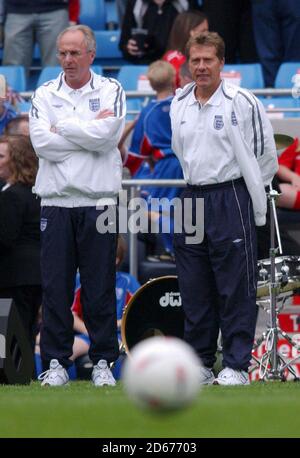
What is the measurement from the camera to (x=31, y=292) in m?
11.7

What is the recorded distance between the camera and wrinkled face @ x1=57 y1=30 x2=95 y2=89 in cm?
1053

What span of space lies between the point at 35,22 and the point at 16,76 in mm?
745

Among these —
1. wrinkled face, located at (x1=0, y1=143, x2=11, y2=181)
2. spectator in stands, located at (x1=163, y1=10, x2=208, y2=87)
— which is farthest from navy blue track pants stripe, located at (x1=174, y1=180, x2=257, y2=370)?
spectator in stands, located at (x1=163, y1=10, x2=208, y2=87)

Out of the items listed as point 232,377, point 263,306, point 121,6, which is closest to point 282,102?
point 121,6

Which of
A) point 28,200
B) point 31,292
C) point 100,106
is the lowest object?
point 31,292

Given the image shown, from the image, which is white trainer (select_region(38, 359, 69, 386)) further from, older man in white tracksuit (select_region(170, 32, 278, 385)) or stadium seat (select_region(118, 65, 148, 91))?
stadium seat (select_region(118, 65, 148, 91))

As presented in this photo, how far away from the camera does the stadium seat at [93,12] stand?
58.3ft

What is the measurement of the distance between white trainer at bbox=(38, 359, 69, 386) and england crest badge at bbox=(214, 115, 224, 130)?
2071mm

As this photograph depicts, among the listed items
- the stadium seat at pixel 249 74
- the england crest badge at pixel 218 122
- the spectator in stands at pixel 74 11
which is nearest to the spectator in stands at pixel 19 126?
the england crest badge at pixel 218 122

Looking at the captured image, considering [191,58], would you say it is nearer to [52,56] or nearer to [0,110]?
[0,110]

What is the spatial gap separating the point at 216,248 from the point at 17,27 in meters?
6.78
